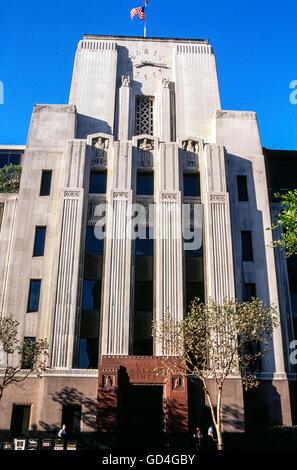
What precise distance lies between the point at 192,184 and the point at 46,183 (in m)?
13.4

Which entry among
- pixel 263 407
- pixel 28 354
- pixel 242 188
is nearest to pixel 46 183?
pixel 28 354

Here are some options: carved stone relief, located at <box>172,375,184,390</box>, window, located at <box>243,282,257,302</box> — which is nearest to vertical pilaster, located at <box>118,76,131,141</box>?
window, located at <box>243,282,257,302</box>

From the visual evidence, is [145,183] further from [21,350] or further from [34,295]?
[21,350]

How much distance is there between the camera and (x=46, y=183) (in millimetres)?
38094

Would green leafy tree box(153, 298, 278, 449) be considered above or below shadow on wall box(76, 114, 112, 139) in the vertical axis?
below

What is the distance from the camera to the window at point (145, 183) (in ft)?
123

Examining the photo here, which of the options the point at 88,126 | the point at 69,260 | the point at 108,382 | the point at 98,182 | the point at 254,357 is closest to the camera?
the point at 108,382

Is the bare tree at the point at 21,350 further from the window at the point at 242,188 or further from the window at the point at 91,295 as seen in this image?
the window at the point at 242,188

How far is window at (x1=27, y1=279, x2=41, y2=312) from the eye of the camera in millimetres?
33375

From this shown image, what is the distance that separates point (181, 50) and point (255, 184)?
18.8 meters

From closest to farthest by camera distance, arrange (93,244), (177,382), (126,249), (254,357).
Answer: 1. (177,382)
2. (254,357)
3. (126,249)
4. (93,244)

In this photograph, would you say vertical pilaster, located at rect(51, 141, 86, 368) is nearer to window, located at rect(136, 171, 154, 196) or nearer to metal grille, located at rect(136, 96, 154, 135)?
window, located at rect(136, 171, 154, 196)

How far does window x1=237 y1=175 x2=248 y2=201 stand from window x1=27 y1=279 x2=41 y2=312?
1948cm

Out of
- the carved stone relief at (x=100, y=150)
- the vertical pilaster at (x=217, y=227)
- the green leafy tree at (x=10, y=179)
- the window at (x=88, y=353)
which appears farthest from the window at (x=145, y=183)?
the green leafy tree at (x=10, y=179)
